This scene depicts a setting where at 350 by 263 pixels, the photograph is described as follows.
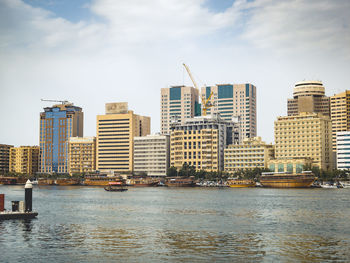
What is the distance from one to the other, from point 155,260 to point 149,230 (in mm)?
24816

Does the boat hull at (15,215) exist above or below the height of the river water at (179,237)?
above

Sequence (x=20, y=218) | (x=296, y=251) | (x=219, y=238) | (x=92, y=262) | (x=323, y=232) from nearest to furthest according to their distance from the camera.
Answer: (x=92, y=262) < (x=296, y=251) < (x=219, y=238) < (x=323, y=232) < (x=20, y=218)

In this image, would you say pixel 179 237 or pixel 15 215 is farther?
pixel 15 215

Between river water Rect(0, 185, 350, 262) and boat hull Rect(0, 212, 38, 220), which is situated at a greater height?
boat hull Rect(0, 212, 38, 220)

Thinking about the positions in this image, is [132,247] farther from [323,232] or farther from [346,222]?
[346,222]

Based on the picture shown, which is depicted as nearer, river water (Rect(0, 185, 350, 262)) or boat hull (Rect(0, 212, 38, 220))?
river water (Rect(0, 185, 350, 262))

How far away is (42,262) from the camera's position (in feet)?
193

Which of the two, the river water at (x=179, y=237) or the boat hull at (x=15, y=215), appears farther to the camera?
the boat hull at (x=15, y=215)

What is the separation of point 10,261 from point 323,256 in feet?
115

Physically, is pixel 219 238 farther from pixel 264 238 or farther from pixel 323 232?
pixel 323 232

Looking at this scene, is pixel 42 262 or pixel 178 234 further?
pixel 178 234

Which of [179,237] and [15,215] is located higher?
[15,215]

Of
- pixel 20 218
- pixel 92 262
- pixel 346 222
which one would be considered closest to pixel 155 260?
pixel 92 262

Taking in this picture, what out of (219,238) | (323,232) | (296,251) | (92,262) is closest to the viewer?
(92,262)
